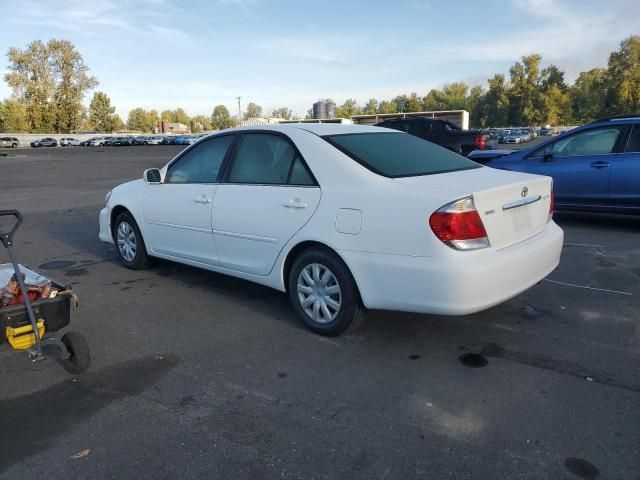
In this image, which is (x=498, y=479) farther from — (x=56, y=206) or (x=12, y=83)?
(x=12, y=83)

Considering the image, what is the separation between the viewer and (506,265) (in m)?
3.53

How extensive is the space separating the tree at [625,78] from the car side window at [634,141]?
3079 inches

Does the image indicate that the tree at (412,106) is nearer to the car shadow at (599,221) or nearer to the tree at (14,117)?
the tree at (14,117)

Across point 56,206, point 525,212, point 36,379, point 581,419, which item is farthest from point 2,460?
point 56,206

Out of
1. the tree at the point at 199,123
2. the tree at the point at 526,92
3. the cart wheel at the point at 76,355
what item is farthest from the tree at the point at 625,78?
the tree at the point at 199,123

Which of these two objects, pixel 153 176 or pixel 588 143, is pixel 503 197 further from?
pixel 588 143

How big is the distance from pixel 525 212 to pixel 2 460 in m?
3.55

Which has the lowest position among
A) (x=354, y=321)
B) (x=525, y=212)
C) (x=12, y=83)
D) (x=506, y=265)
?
(x=354, y=321)

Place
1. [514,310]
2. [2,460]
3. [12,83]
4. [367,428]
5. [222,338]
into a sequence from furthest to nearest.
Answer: [12,83] → [514,310] → [222,338] → [367,428] → [2,460]

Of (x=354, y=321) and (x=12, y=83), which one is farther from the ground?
(x=12, y=83)

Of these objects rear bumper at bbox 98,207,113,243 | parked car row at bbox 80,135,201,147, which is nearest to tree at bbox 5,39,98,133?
parked car row at bbox 80,135,201,147

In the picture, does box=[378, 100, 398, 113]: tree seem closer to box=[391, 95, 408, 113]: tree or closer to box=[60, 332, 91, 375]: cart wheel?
box=[391, 95, 408, 113]: tree

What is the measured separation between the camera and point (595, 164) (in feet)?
25.5

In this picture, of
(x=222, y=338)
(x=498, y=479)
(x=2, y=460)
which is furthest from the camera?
(x=222, y=338)
